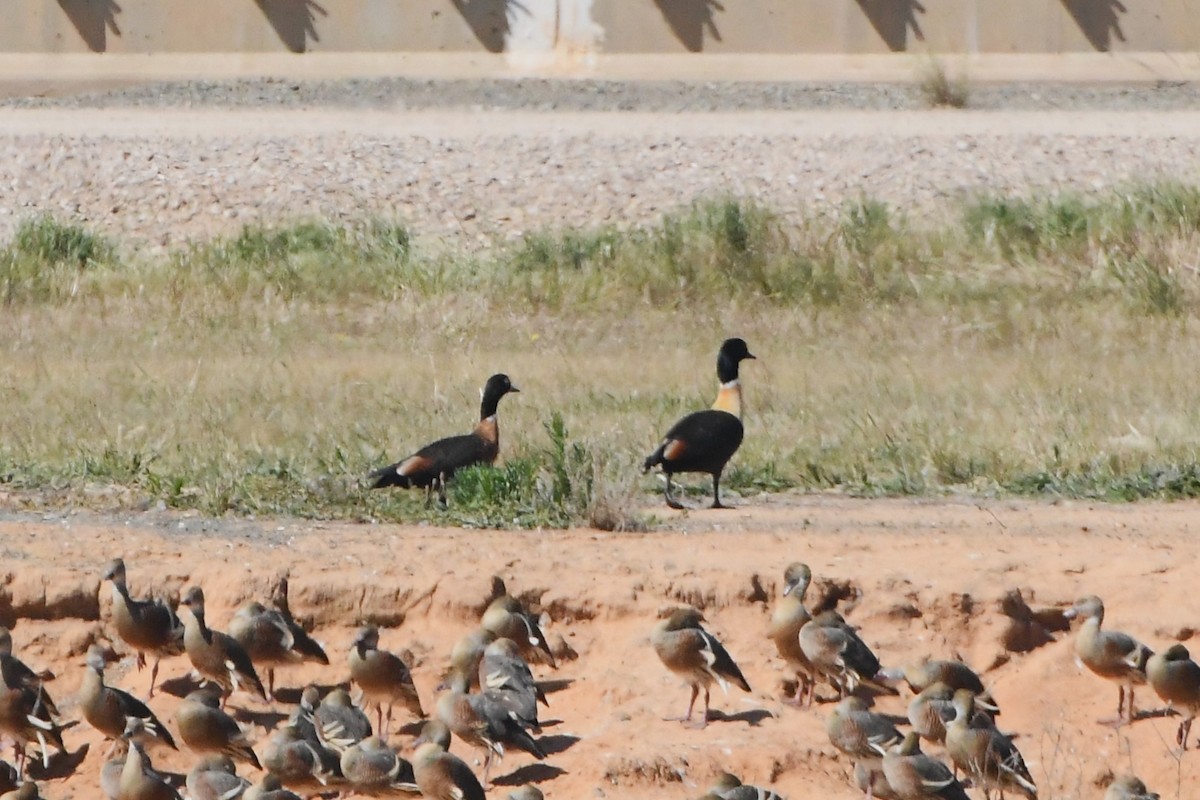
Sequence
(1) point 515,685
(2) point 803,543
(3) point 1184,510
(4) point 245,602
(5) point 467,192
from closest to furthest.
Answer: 1. (1) point 515,685
2. (4) point 245,602
3. (2) point 803,543
4. (3) point 1184,510
5. (5) point 467,192

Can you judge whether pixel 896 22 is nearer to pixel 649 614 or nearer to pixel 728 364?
pixel 728 364

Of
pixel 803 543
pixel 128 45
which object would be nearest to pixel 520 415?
pixel 803 543

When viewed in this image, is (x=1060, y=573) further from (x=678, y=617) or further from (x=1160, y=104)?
(x=1160, y=104)

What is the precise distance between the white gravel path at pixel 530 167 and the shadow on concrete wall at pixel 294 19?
447 cm

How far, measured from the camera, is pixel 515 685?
898 cm

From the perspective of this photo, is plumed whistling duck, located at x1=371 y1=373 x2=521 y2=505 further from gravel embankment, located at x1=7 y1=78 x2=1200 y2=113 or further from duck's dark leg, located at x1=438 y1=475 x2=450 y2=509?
gravel embankment, located at x1=7 y1=78 x2=1200 y2=113

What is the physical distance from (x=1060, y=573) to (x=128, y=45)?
26.6 meters

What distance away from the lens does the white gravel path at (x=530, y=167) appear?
1025 inches

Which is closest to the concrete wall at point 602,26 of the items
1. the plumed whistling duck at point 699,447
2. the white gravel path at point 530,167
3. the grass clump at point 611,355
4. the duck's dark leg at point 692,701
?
the white gravel path at point 530,167

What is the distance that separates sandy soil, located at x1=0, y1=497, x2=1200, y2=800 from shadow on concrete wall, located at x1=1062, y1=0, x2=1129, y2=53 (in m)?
23.2

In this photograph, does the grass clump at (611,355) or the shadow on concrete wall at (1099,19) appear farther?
the shadow on concrete wall at (1099,19)

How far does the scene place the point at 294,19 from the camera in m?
34.2

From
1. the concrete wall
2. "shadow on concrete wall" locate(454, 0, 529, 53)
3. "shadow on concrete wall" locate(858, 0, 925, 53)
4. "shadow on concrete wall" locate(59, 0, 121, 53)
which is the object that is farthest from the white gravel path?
"shadow on concrete wall" locate(59, 0, 121, 53)

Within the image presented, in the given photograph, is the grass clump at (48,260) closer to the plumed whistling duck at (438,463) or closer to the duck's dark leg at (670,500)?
the plumed whistling duck at (438,463)
